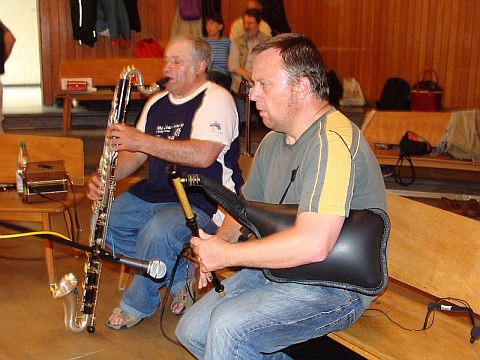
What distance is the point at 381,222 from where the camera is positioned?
7.73 ft

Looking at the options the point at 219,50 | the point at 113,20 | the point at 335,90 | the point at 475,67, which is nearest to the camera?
the point at 219,50

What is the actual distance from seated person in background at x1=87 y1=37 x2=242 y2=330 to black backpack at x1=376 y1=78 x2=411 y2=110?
529 cm

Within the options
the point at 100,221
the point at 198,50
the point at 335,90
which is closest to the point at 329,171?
the point at 100,221

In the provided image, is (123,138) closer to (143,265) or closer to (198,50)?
(198,50)

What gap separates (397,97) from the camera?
8711 millimetres

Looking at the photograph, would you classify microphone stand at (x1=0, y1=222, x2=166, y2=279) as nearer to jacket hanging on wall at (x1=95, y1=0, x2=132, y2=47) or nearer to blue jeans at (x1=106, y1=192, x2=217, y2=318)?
blue jeans at (x1=106, y1=192, x2=217, y2=318)

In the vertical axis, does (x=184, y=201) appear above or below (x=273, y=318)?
above

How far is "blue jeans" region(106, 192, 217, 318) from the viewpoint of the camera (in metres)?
3.40

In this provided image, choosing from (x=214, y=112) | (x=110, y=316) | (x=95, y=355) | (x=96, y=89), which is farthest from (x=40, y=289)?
(x=96, y=89)

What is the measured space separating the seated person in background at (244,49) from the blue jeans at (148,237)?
4.02m

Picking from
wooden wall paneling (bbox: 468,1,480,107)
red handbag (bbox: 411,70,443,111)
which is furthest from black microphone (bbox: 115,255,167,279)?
wooden wall paneling (bbox: 468,1,480,107)

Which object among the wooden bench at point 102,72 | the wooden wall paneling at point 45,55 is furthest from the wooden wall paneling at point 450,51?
the wooden wall paneling at point 45,55

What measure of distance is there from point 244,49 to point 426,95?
2136 millimetres

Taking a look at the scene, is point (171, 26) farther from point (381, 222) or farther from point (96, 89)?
point (381, 222)
